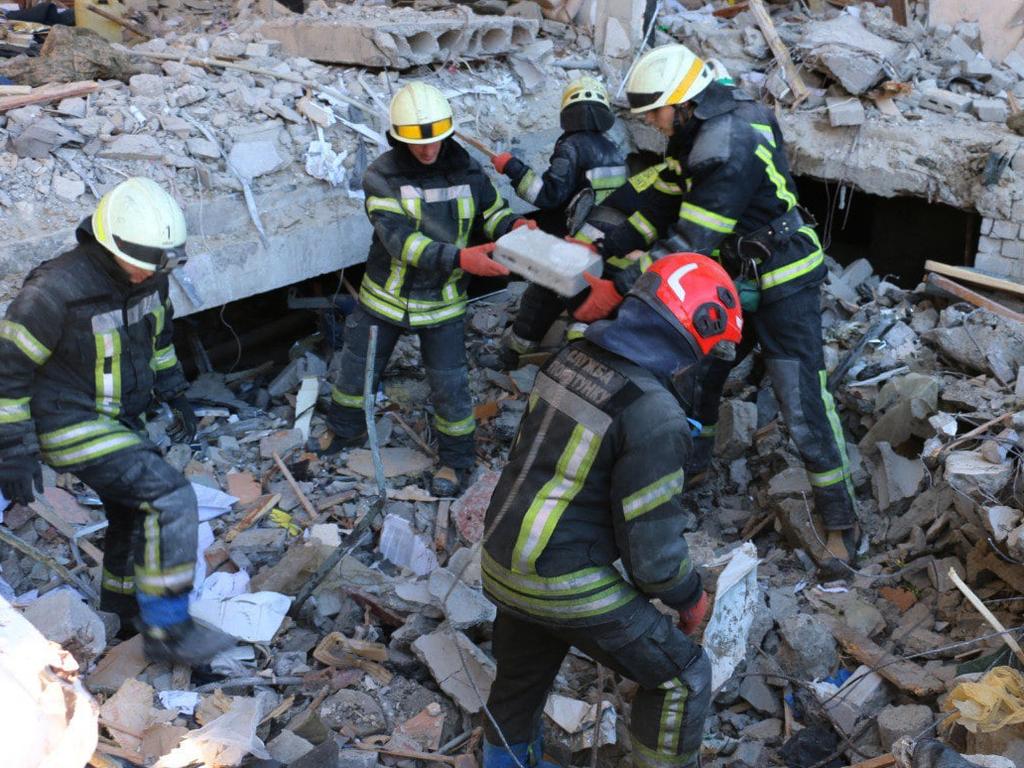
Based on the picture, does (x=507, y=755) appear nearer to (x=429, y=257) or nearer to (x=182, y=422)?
(x=429, y=257)

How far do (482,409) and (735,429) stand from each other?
5.58ft

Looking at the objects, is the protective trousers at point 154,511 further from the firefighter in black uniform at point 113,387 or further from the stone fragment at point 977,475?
the stone fragment at point 977,475

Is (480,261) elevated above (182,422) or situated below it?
above

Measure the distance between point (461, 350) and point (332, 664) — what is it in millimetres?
2118

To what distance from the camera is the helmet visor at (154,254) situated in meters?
4.20

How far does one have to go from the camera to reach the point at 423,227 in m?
5.86

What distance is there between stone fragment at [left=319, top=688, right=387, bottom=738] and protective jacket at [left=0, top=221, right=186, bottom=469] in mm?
1385

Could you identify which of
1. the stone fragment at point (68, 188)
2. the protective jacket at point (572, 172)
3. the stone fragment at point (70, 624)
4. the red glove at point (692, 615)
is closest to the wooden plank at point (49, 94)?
the stone fragment at point (68, 188)

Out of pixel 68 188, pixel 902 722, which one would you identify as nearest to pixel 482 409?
pixel 68 188

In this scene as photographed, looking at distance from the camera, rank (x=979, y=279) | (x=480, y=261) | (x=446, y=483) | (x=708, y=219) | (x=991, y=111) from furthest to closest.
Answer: (x=991, y=111), (x=979, y=279), (x=446, y=483), (x=480, y=261), (x=708, y=219)

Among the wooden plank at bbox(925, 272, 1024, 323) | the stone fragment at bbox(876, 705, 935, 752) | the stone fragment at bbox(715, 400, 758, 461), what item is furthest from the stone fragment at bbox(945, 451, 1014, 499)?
the wooden plank at bbox(925, 272, 1024, 323)

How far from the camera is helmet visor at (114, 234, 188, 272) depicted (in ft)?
13.8

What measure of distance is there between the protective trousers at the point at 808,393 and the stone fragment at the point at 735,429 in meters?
0.87

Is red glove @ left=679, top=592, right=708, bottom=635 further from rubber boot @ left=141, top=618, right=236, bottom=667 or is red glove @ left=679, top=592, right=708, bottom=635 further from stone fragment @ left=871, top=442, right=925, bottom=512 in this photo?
stone fragment @ left=871, top=442, right=925, bottom=512
